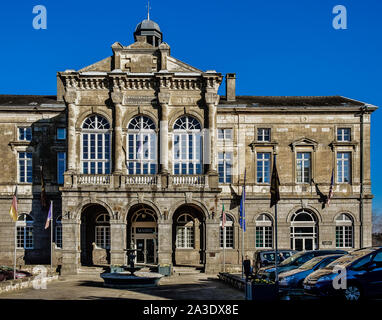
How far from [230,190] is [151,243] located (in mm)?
7383

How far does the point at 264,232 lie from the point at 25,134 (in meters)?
20.1

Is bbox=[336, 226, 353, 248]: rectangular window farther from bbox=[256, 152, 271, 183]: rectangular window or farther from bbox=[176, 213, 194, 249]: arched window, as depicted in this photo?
bbox=[176, 213, 194, 249]: arched window

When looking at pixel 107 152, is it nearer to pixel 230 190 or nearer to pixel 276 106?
pixel 230 190

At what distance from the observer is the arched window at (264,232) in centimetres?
3956

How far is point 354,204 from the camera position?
3978 cm

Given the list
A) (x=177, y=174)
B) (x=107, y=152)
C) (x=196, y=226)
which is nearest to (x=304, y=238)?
(x=196, y=226)

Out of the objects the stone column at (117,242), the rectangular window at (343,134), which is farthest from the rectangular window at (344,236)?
the stone column at (117,242)

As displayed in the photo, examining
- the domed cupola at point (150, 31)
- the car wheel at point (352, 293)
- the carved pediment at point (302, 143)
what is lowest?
the car wheel at point (352, 293)

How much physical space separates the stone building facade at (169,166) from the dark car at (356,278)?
55.2 feet

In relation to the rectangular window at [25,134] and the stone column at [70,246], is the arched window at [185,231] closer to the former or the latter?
the stone column at [70,246]

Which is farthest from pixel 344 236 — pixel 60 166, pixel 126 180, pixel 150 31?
pixel 150 31

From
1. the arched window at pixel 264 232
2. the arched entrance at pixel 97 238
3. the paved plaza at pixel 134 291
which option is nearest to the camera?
the paved plaza at pixel 134 291

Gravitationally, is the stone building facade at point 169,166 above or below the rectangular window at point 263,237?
above

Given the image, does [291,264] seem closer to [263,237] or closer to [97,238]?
[263,237]
